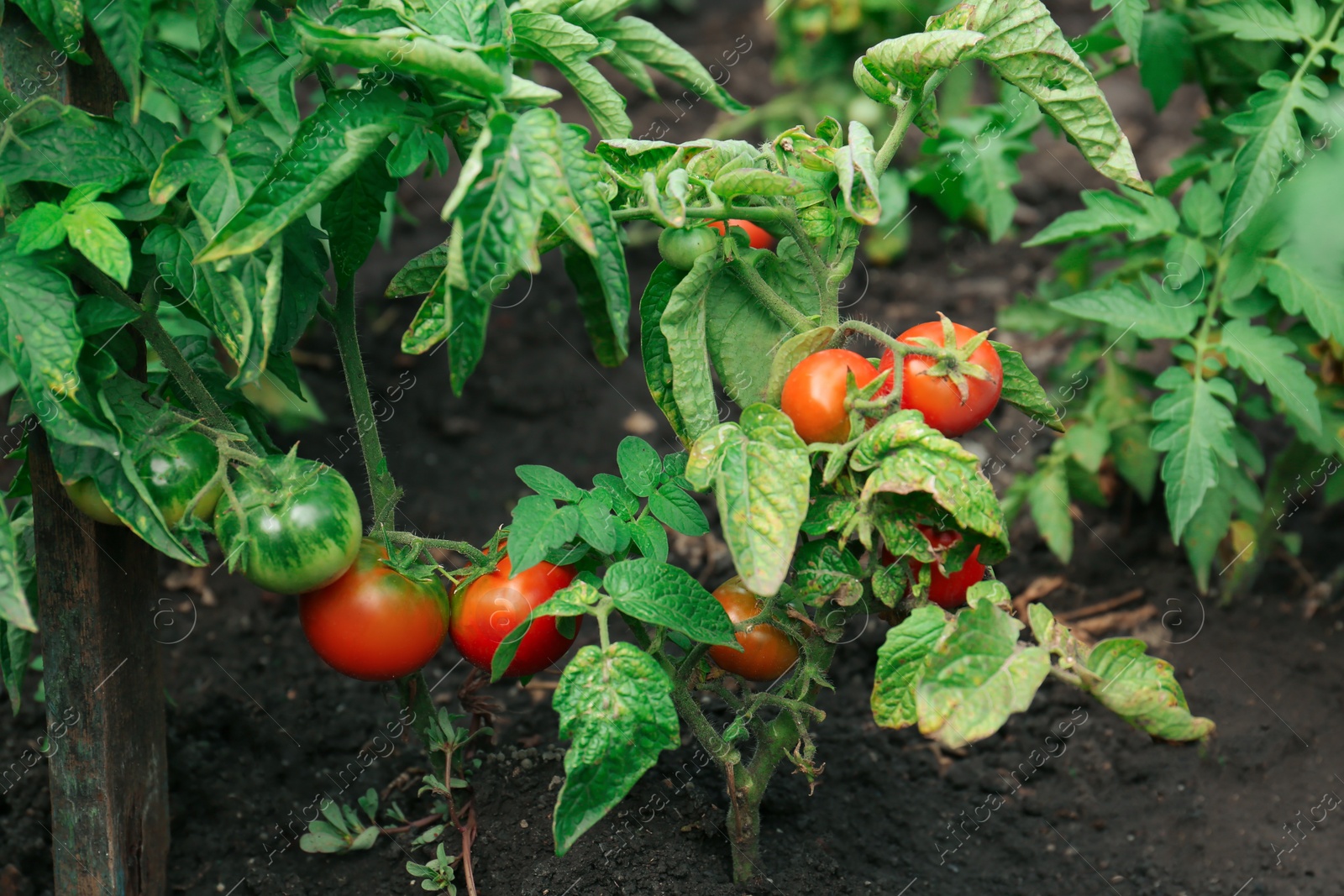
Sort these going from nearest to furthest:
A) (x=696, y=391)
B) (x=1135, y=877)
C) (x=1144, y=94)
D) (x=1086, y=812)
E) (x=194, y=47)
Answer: (x=696, y=391) < (x=1135, y=877) < (x=1086, y=812) < (x=194, y=47) < (x=1144, y=94)

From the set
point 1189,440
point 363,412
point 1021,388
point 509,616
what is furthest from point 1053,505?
point 363,412

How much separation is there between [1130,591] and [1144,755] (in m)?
0.44

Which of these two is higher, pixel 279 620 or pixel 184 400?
pixel 184 400

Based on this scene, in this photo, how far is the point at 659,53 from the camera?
5.08ft

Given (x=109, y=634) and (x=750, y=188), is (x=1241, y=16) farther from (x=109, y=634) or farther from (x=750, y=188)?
(x=109, y=634)

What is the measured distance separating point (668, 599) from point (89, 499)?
0.68 metres

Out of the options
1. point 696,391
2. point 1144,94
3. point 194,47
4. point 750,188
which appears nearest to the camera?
point 750,188

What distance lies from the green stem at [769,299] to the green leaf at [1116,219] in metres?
0.69

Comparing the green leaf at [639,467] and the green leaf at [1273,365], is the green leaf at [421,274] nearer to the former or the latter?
the green leaf at [639,467]

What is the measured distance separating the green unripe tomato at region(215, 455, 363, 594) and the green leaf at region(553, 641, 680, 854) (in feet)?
1.08

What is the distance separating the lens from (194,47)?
203cm

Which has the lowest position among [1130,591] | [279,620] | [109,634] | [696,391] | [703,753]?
[279,620]

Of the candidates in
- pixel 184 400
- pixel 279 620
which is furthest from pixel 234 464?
pixel 279 620

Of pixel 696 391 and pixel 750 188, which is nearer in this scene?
pixel 750 188
